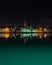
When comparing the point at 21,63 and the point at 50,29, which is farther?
the point at 50,29

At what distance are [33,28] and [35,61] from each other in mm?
79608

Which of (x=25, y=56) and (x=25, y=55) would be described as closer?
(x=25, y=56)

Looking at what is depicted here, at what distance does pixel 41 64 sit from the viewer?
8492 mm

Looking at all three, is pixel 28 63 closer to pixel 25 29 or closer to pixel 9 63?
pixel 9 63

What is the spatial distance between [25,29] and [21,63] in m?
78.7

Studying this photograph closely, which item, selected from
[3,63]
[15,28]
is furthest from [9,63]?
[15,28]

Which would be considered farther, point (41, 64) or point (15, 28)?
point (15, 28)

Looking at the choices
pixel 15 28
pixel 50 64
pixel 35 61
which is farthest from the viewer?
pixel 15 28

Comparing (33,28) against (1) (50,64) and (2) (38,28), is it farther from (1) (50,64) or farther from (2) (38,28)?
(1) (50,64)

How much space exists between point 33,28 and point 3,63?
8013 cm

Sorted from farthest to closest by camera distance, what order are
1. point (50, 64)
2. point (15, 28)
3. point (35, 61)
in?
point (15, 28)
point (35, 61)
point (50, 64)

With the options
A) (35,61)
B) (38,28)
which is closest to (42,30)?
(38,28)

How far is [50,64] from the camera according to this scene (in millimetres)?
8414

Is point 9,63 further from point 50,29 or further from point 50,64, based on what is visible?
point 50,29
